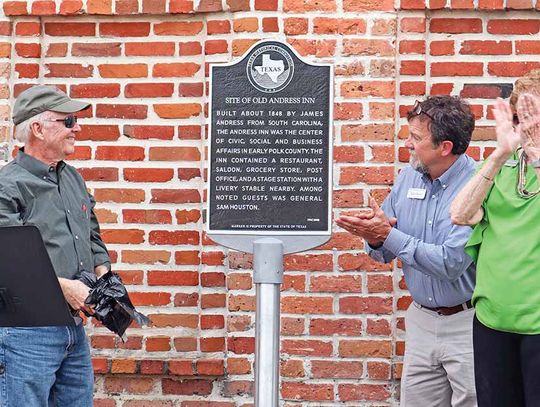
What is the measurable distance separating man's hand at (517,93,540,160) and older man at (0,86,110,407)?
76.5 inches

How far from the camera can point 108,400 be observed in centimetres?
544

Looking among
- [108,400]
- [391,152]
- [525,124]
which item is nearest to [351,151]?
[391,152]

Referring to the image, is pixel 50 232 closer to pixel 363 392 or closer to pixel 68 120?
pixel 68 120

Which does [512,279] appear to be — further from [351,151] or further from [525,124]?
[351,151]

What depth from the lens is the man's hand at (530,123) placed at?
376cm

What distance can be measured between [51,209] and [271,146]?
101 cm

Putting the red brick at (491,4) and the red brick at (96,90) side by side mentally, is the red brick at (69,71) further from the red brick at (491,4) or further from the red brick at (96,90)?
the red brick at (491,4)

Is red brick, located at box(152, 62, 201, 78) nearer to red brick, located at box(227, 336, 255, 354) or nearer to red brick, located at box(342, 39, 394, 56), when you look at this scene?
red brick, located at box(342, 39, 394, 56)

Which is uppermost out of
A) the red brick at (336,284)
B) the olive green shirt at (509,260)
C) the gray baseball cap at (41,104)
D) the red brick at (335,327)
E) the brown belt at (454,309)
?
the gray baseball cap at (41,104)

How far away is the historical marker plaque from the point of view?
4.38m

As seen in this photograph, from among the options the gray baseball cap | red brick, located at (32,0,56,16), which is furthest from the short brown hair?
red brick, located at (32,0,56,16)

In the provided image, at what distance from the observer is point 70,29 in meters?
5.54

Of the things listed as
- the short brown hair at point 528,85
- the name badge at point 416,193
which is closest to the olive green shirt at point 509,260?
the short brown hair at point 528,85

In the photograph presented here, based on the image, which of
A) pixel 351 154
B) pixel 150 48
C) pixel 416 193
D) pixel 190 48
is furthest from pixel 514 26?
pixel 150 48
